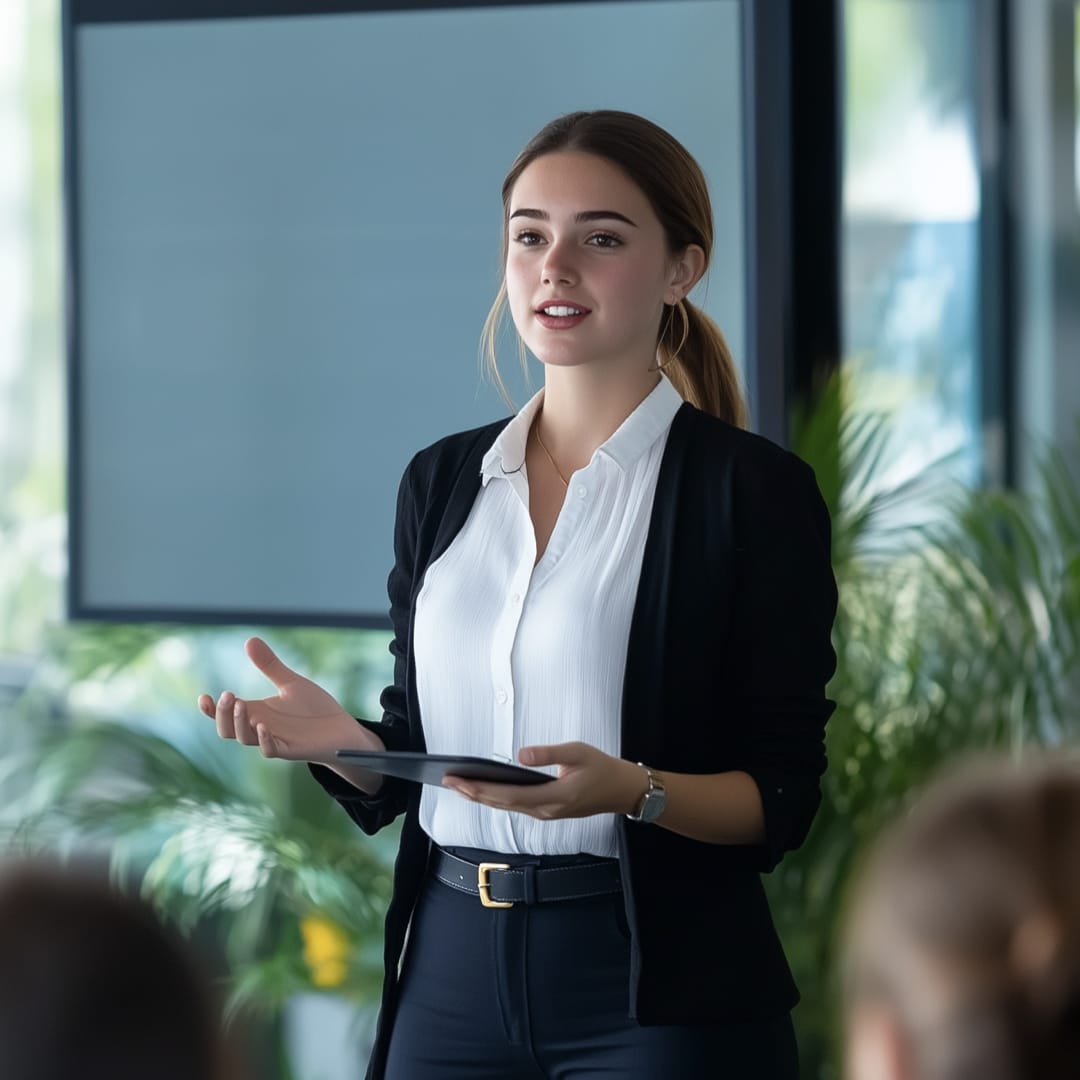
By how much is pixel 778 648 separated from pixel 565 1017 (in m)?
0.43

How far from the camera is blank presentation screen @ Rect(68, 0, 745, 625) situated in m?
2.76

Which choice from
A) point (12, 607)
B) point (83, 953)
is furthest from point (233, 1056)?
point (12, 607)

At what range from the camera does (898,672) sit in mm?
2879

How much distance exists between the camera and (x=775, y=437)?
111 inches

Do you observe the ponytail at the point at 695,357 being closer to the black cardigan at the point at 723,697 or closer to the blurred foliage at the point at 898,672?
the black cardigan at the point at 723,697

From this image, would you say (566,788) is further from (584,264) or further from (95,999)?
(95,999)

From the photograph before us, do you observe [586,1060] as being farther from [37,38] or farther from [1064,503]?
[37,38]

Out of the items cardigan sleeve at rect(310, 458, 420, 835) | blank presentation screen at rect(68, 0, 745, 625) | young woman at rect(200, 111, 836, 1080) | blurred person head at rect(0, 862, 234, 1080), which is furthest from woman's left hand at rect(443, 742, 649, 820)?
blank presentation screen at rect(68, 0, 745, 625)

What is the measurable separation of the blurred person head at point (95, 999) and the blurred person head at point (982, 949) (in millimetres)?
274

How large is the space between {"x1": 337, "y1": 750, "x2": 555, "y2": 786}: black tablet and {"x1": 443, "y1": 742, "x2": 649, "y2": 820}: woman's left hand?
0.04 ft

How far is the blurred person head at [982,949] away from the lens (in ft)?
2.09

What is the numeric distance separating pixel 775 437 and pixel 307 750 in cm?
131

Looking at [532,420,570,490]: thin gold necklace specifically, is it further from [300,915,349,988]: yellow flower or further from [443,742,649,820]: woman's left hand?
[300,915,349,988]: yellow flower

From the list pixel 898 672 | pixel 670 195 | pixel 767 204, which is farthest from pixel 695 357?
pixel 898 672
